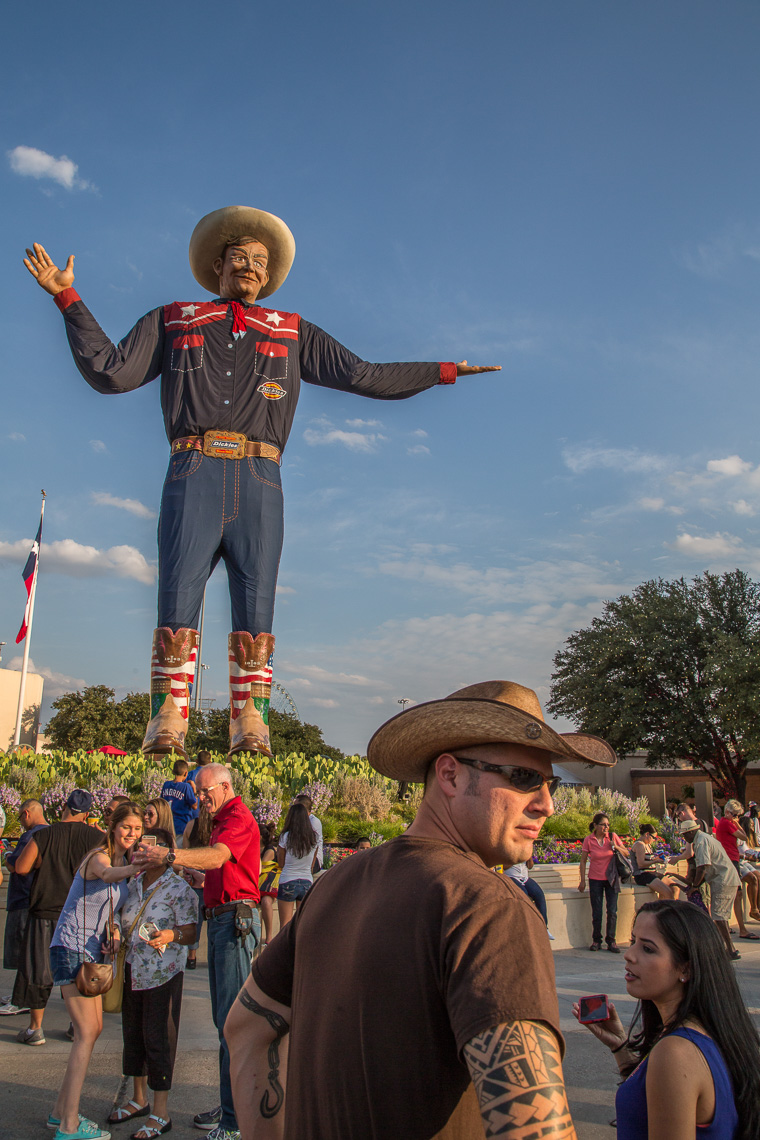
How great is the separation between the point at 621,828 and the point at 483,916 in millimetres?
14161

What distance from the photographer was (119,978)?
14.6ft

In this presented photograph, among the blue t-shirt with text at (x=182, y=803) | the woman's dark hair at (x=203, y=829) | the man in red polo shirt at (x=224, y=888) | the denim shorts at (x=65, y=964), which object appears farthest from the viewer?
the blue t-shirt with text at (x=182, y=803)

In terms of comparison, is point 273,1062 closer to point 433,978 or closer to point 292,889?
point 433,978

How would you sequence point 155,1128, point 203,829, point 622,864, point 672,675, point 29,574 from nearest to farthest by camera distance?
point 155,1128, point 203,829, point 622,864, point 29,574, point 672,675

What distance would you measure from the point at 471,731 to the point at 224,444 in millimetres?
9498

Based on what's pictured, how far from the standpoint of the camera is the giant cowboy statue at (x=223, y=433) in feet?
34.3

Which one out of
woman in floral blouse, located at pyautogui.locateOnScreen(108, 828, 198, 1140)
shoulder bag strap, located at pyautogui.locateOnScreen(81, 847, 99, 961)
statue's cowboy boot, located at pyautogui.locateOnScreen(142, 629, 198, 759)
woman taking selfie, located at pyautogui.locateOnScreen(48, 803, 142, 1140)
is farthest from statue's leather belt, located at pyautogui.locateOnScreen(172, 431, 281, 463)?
woman in floral blouse, located at pyautogui.locateOnScreen(108, 828, 198, 1140)

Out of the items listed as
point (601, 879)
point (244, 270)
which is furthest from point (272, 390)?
point (601, 879)

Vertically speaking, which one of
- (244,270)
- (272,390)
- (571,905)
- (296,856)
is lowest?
(571,905)

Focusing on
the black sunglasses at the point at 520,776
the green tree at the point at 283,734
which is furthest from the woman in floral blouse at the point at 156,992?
the green tree at the point at 283,734

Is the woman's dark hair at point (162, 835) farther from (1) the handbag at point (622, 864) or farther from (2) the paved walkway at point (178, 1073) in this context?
(1) the handbag at point (622, 864)

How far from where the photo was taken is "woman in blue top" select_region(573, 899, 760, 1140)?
2031mm

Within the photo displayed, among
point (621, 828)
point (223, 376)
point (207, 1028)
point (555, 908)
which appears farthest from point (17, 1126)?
point (621, 828)

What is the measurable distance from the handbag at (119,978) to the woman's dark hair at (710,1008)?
288 centimetres
